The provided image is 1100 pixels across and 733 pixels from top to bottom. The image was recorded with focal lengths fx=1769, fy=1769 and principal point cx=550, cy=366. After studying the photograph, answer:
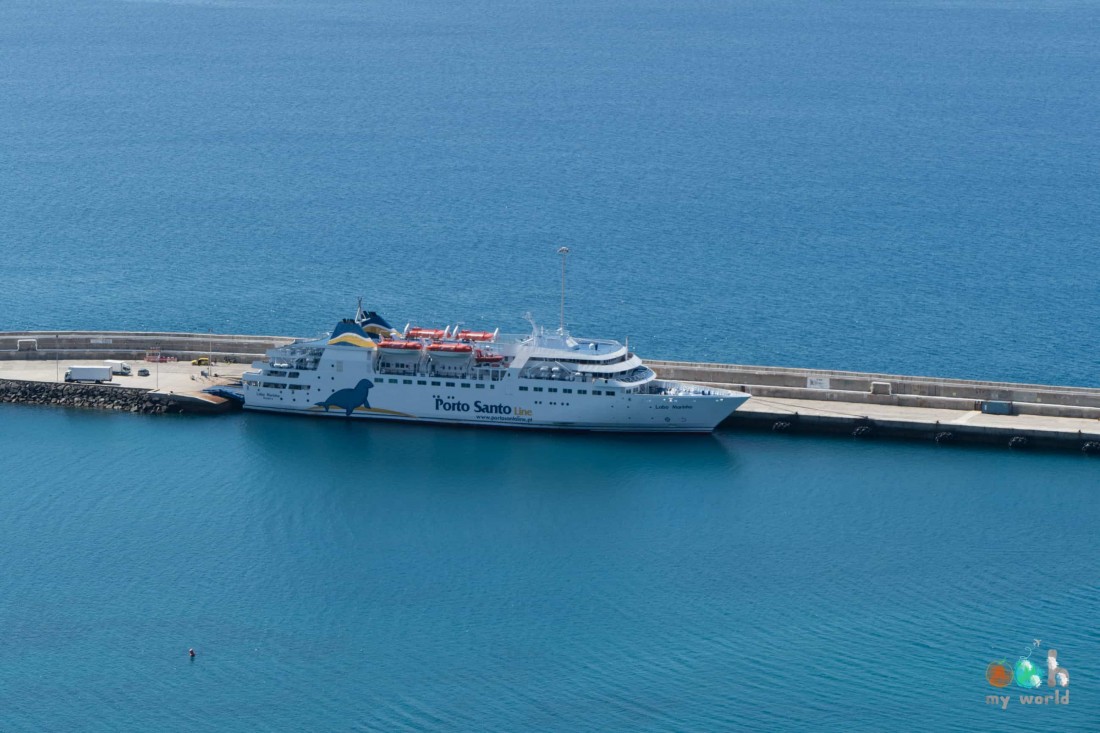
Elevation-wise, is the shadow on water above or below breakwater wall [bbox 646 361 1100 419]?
below

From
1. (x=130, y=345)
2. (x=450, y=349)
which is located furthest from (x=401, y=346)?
(x=130, y=345)

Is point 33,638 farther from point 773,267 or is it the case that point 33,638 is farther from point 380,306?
point 773,267

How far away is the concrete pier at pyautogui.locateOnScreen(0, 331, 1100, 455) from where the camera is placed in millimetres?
89062

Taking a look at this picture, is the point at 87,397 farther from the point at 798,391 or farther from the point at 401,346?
the point at 798,391

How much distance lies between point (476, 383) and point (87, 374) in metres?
21.3

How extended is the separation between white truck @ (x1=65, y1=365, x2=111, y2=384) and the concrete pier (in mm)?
801

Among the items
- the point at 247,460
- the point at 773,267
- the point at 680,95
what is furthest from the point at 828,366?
the point at 680,95

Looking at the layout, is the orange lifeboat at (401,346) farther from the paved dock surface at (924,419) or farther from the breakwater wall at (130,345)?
the paved dock surface at (924,419)

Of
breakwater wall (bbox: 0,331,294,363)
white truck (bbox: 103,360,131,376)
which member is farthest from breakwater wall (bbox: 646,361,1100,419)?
white truck (bbox: 103,360,131,376)

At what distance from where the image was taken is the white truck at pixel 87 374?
95.1 metres

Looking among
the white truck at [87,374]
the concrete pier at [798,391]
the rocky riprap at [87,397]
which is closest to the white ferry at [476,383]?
the concrete pier at [798,391]

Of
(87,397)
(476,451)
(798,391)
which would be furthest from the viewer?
(87,397)

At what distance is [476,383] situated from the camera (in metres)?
92.3

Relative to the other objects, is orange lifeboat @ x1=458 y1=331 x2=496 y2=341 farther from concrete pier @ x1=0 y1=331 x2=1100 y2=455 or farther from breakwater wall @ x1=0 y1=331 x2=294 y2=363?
breakwater wall @ x1=0 y1=331 x2=294 y2=363
